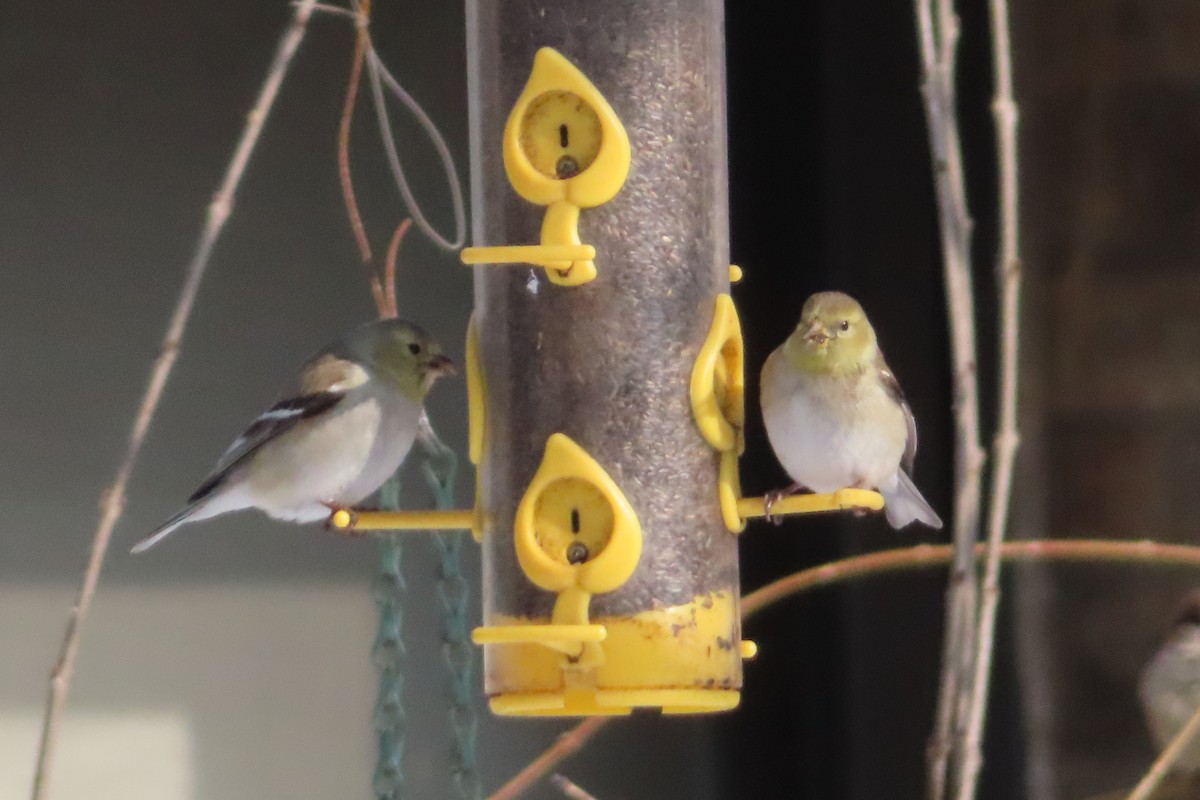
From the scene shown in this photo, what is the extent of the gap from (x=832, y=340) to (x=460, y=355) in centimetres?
209

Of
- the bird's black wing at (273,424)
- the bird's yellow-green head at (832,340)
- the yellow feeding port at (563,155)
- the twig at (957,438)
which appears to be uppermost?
the yellow feeding port at (563,155)

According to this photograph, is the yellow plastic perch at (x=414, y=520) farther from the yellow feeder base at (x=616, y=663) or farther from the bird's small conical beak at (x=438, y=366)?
the bird's small conical beak at (x=438, y=366)

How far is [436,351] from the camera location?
10.0 feet

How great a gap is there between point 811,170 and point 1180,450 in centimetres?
115

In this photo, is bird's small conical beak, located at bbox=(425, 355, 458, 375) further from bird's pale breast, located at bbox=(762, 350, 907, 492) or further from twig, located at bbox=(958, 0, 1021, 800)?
twig, located at bbox=(958, 0, 1021, 800)

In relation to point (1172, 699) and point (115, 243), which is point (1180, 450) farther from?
point (115, 243)

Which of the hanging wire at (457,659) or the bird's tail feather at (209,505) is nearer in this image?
the hanging wire at (457,659)

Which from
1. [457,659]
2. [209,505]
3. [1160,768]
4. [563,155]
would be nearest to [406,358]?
[209,505]

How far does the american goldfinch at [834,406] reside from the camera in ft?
8.84

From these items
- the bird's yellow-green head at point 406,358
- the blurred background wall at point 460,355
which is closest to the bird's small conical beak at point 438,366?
the bird's yellow-green head at point 406,358

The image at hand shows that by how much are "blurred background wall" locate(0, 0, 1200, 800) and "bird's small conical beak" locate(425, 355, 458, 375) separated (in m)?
1.40

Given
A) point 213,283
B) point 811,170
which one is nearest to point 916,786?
point 811,170

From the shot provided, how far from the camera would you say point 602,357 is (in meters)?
2.57

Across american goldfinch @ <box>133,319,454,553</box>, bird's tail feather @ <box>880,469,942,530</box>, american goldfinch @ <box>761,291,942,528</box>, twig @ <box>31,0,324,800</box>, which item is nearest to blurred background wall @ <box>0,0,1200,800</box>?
bird's tail feather @ <box>880,469,942,530</box>
